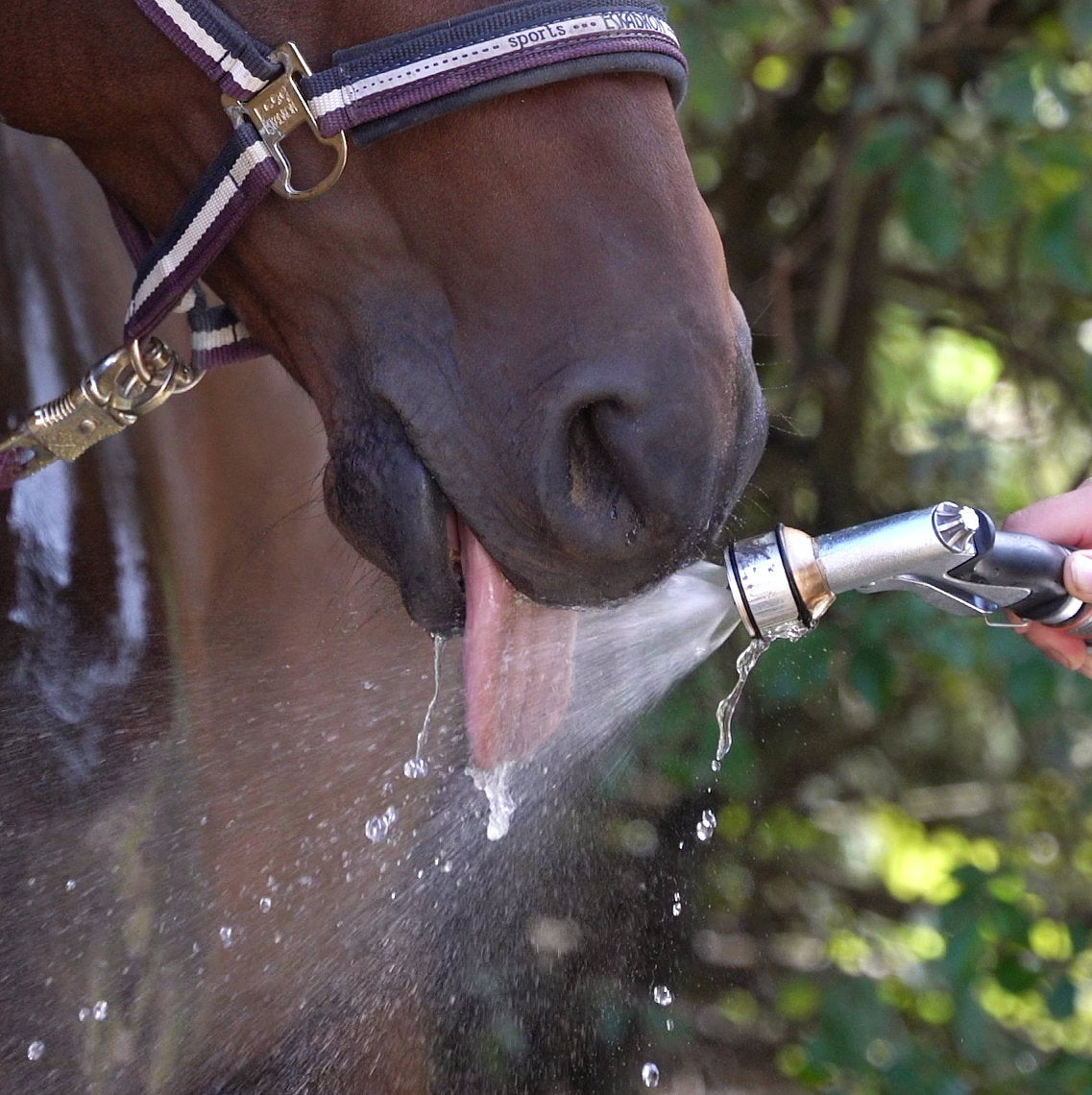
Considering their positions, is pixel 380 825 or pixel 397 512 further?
pixel 380 825

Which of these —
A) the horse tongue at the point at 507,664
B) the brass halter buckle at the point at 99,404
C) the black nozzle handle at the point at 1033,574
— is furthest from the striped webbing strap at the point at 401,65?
the black nozzle handle at the point at 1033,574

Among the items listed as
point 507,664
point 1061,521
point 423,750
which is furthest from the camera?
point 423,750

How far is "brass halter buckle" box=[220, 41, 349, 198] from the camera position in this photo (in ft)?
2.88

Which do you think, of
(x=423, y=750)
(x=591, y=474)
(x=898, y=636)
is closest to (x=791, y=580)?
(x=591, y=474)

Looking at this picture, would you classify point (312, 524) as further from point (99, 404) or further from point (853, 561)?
point (853, 561)

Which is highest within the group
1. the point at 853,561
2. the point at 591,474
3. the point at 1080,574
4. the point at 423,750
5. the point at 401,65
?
the point at 401,65

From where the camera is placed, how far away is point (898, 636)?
5.85 feet

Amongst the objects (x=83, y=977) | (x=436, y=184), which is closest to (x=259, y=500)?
(x=83, y=977)

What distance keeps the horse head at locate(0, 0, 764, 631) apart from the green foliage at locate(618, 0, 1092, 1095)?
93 centimetres

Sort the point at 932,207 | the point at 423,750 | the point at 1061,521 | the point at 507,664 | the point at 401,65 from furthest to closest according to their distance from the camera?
1. the point at 932,207
2. the point at 423,750
3. the point at 1061,521
4. the point at 507,664
5. the point at 401,65

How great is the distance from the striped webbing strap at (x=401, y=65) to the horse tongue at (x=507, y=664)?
250 mm

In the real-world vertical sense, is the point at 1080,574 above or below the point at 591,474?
below

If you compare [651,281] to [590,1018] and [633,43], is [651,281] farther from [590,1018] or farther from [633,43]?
[590,1018]

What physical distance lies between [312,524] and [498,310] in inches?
22.7
